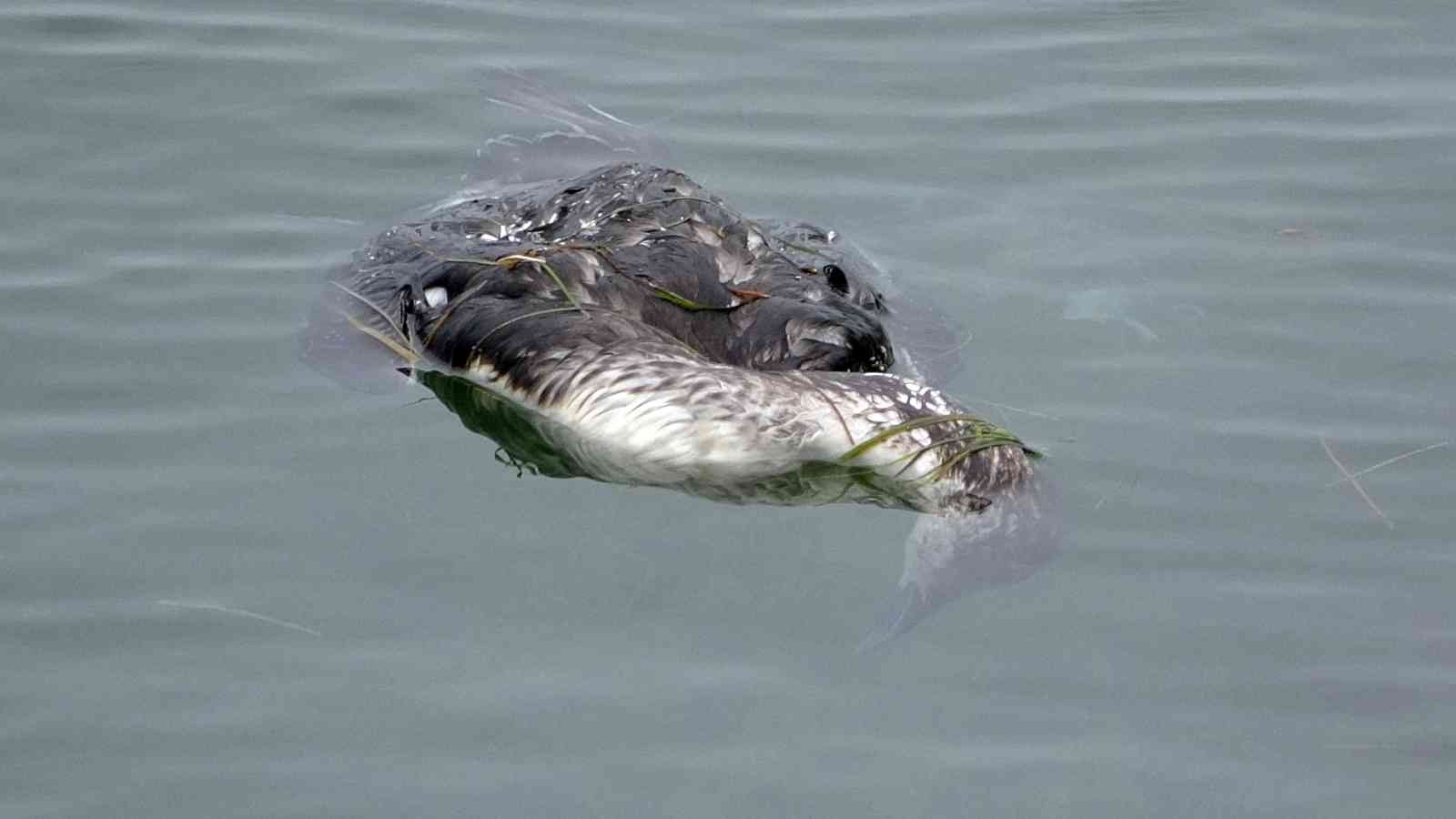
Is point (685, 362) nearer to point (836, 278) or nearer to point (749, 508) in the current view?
point (749, 508)

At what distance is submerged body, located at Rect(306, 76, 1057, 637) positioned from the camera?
5.68 metres

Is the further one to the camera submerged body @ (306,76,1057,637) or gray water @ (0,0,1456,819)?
submerged body @ (306,76,1057,637)

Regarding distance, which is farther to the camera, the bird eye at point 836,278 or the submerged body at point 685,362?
the bird eye at point 836,278

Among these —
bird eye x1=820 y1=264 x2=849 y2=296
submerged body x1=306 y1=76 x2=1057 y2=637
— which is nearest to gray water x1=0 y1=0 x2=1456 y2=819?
submerged body x1=306 y1=76 x2=1057 y2=637

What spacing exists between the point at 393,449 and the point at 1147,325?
2604mm

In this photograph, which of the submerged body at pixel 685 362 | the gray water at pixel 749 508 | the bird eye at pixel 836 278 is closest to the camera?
the gray water at pixel 749 508

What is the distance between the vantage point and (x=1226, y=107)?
8.69 metres

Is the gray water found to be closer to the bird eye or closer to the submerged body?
the submerged body

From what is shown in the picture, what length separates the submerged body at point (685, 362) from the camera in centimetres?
568

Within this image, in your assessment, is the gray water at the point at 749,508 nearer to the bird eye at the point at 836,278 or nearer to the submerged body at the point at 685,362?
the submerged body at the point at 685,362

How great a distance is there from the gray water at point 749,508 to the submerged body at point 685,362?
0.15m

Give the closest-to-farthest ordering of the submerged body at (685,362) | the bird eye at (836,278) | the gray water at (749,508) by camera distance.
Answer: the gray water at (749,508)
the submerged body at (685,362)
the bird eye at (836,278)

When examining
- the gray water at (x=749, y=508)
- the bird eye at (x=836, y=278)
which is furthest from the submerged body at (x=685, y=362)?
the gray water at (x=749, y=508)

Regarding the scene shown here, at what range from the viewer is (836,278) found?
662cm
